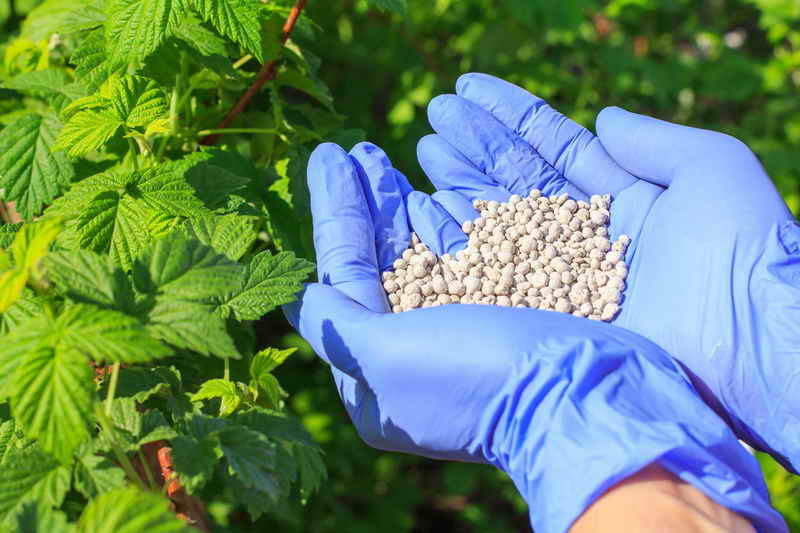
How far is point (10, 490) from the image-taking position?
1.02 metres

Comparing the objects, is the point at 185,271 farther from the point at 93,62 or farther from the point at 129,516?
the point at 93,62

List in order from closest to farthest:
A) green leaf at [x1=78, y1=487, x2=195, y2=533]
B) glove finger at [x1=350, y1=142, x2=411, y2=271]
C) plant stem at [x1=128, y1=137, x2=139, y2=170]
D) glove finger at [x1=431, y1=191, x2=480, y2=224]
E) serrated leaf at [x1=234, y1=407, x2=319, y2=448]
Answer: green leaf at [x1=78, y1=487, x2=195, y2=533], serrated leaf at [x1=234, y1=407, x2=319, y2=448], plant stem at [x1=128, y1=137, x2=139, y2=170], glove finger at [x1=350, y1=142, x2=411, y2=271], glove finger at [x1=431, y1=191, x2=480, y2=224]

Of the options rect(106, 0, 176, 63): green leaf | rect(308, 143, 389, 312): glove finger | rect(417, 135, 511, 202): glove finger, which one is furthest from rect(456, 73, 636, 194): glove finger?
rect(106, 0, 176, 63): green leaf

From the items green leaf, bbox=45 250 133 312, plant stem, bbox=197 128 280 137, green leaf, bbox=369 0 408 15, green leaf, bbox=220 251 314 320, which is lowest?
green leaf, bbox=220 251 314 320

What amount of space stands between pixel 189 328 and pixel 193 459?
0.60ft

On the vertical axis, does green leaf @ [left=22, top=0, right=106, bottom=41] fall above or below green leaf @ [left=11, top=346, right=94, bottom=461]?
above

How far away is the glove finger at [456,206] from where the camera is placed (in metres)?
1.91

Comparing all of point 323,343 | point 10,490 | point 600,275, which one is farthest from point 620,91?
point 10,490

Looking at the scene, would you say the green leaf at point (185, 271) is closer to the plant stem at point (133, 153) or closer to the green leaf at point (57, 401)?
the green leaf at point (57, 401)

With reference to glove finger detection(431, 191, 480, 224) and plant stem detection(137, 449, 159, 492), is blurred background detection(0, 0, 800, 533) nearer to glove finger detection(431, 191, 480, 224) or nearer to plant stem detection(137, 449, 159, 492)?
glove finger detection(431, 191, 480, 224)

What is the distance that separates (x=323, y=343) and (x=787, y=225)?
103 cm

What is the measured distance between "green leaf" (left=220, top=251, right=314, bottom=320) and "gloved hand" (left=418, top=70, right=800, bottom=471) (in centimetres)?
69

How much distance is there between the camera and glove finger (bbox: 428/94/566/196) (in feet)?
6.34

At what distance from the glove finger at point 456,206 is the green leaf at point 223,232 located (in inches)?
28.6
